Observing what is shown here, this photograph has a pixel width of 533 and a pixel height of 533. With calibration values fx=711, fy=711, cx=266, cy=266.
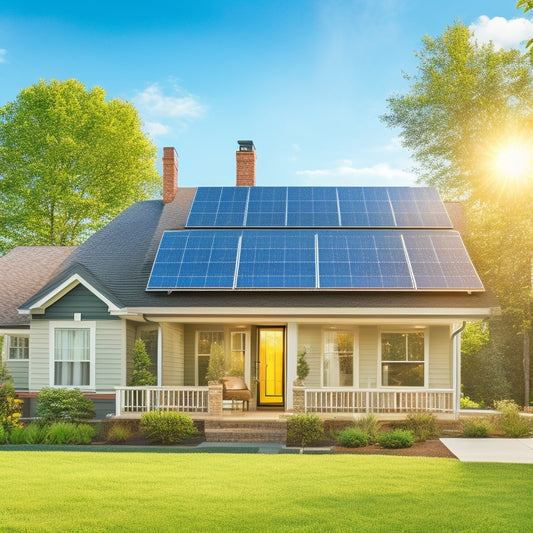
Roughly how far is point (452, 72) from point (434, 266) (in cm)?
1634

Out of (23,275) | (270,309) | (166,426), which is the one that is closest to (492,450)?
(270,309)

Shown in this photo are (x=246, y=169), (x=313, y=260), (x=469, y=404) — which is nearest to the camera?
(x=313, y=260)

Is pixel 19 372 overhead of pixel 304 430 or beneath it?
overhead

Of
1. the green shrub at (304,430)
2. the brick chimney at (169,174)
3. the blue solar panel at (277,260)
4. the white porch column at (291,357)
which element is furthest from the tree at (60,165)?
the green shrub at (304,430)

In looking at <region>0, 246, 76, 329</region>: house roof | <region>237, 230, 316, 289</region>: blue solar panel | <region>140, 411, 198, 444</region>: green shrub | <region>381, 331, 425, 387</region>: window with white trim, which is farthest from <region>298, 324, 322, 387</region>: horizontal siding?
<region>0, 246, 76, 329</region>: house roof

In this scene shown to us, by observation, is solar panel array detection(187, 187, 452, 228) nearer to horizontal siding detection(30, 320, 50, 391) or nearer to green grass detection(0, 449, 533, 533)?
horizontal siding detection(30, 320, 50, 391)

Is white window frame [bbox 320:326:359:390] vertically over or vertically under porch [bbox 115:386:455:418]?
over

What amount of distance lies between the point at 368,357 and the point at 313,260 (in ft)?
10.3

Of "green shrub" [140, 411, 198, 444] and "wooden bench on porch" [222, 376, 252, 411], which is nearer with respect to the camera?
"green shrub" [140, 411, 198, 444]

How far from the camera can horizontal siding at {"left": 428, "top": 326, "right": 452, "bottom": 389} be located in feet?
64.1

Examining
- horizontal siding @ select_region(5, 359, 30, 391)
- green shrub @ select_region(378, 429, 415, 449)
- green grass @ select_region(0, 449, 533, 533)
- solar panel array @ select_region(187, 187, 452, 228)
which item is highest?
solar panel array @ select_region(187, 187, 452, 228)

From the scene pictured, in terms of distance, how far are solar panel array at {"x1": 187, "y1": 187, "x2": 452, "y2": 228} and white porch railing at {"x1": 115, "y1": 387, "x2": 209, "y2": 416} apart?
5.60 meters

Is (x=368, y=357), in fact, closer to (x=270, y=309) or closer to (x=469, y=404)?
(x=270, y=309)

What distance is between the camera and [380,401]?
18984 mm
